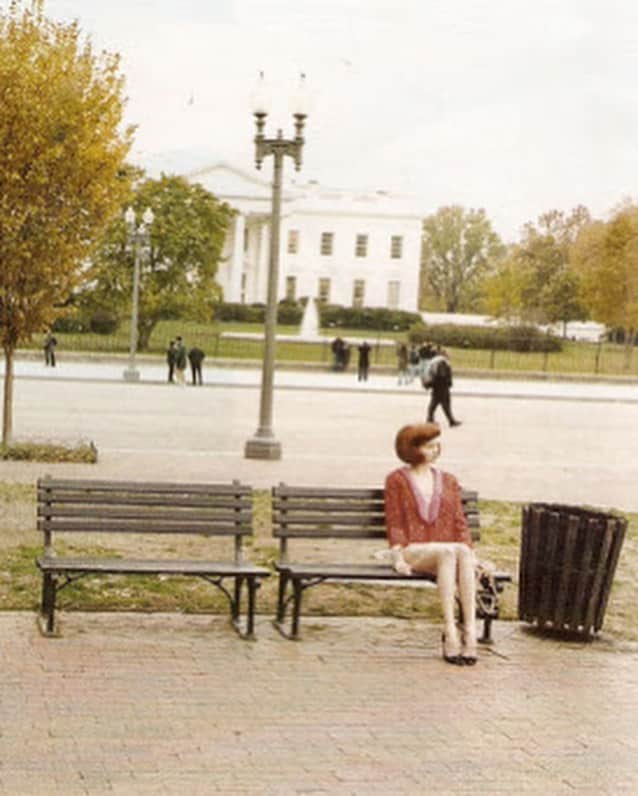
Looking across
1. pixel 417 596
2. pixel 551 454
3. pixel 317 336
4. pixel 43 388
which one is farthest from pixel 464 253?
pixel 417 596

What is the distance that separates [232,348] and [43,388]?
23513mm

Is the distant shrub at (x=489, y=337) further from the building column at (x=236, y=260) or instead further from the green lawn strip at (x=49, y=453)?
the green lawn strip at (x=49, y=453)

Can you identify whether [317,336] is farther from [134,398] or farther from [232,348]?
[134,398]

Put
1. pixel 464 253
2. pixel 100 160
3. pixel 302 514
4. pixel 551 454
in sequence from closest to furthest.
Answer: pixel 302 514
pixel 100 160
pixel 551 454
pixel 464 253

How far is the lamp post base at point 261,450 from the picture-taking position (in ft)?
65.4

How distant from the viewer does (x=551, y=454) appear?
23.4 metres

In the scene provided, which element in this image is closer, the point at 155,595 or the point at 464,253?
the point at 155,595

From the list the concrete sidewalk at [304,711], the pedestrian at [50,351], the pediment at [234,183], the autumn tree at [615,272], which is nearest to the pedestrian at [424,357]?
the pedestrian at [50,351]

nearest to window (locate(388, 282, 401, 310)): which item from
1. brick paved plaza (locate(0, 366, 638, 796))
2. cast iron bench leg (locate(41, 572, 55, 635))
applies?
brick paved plaza (locate(0, 366, 638, 796))

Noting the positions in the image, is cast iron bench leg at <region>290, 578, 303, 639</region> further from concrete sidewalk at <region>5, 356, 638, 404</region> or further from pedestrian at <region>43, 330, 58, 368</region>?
pedestrian at <region>43, 330, 58, 368</region>

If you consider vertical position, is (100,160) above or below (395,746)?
above

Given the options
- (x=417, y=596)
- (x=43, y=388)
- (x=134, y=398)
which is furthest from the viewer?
(x=43, y=388)

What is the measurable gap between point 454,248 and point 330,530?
107m

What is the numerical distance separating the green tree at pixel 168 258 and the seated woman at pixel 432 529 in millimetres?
46870
